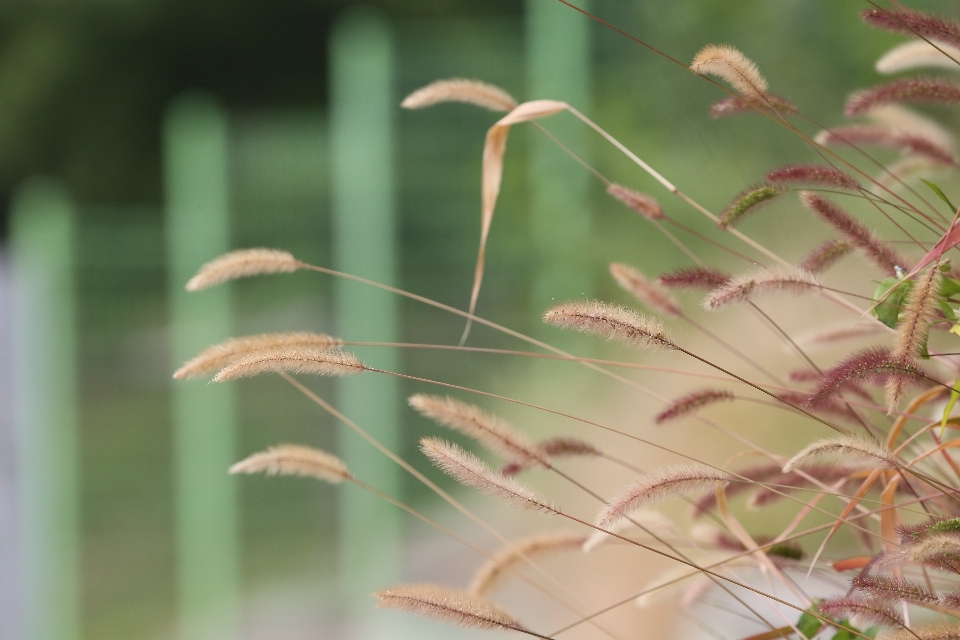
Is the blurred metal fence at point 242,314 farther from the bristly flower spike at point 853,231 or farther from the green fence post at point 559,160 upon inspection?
the bristly flower spike at point 853,231

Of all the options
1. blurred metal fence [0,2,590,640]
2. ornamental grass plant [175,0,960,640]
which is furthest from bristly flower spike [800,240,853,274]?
blurred metal fence [0,2,590,640]

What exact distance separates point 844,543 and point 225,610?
1818 mm

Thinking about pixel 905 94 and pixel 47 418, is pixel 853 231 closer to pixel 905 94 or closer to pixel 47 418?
pixel 905 94

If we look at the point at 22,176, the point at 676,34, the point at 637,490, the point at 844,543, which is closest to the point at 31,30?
the point at 22,176

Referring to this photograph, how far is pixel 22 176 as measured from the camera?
7.69 m

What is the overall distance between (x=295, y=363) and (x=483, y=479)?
13 centimetres

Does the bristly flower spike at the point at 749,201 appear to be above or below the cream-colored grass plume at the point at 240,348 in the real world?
above

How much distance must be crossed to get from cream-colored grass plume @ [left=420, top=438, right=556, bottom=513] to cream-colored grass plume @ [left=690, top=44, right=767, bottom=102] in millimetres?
279

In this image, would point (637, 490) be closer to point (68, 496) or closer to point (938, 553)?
point (938, 553)

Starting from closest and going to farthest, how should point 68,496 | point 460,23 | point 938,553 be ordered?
point 938,553
point 68,496
point 460,23

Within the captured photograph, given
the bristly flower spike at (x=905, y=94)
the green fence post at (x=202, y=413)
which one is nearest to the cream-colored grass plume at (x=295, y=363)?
the bristly flower spike at (x=905, y=94)

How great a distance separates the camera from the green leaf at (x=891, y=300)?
0.55 metres

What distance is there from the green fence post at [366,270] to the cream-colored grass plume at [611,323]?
7.10 feet

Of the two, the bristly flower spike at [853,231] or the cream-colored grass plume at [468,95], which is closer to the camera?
the bristly flower spike at [853,231]
